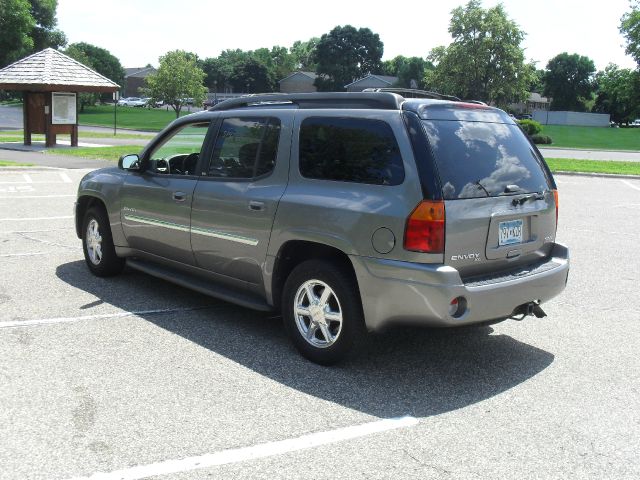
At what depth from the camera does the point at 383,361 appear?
486 centimetres

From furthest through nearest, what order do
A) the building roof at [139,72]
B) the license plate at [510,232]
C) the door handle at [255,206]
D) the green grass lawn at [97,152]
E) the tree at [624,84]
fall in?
the building roof at [139,72]
the tree at [624,84]
the green grass lawn at [97,152]
the door handle at [255,206]
the license plate at [510,232]

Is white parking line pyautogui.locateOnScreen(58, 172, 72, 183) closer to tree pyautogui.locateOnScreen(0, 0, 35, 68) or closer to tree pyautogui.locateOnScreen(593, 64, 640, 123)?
tree pyautogui.locateOnScreen(0, 0, 35, 68)

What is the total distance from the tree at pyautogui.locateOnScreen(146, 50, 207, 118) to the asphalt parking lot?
4722cm

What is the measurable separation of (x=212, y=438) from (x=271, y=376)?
96 cm

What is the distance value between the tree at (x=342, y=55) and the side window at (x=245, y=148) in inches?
4688

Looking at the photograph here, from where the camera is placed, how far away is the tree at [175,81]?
169ft

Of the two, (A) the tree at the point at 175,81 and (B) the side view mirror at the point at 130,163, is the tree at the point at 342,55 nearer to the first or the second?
(A) the tree at the point at 175,81

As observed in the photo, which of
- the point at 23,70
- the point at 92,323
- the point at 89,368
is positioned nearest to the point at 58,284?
the point at 92,323

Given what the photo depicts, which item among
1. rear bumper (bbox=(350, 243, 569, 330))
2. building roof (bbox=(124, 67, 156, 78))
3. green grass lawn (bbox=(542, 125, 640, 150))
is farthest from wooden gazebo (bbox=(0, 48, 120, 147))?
building roof (bbox=(124, 67, 156, 78))

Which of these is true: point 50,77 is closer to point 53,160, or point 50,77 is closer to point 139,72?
point 53,160

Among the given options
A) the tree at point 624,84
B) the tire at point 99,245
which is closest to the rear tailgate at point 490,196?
the tire at point 99,245

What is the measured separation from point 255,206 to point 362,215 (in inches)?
40.8

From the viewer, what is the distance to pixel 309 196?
4.71 m

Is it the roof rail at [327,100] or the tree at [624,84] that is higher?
the tree at [624,84]
